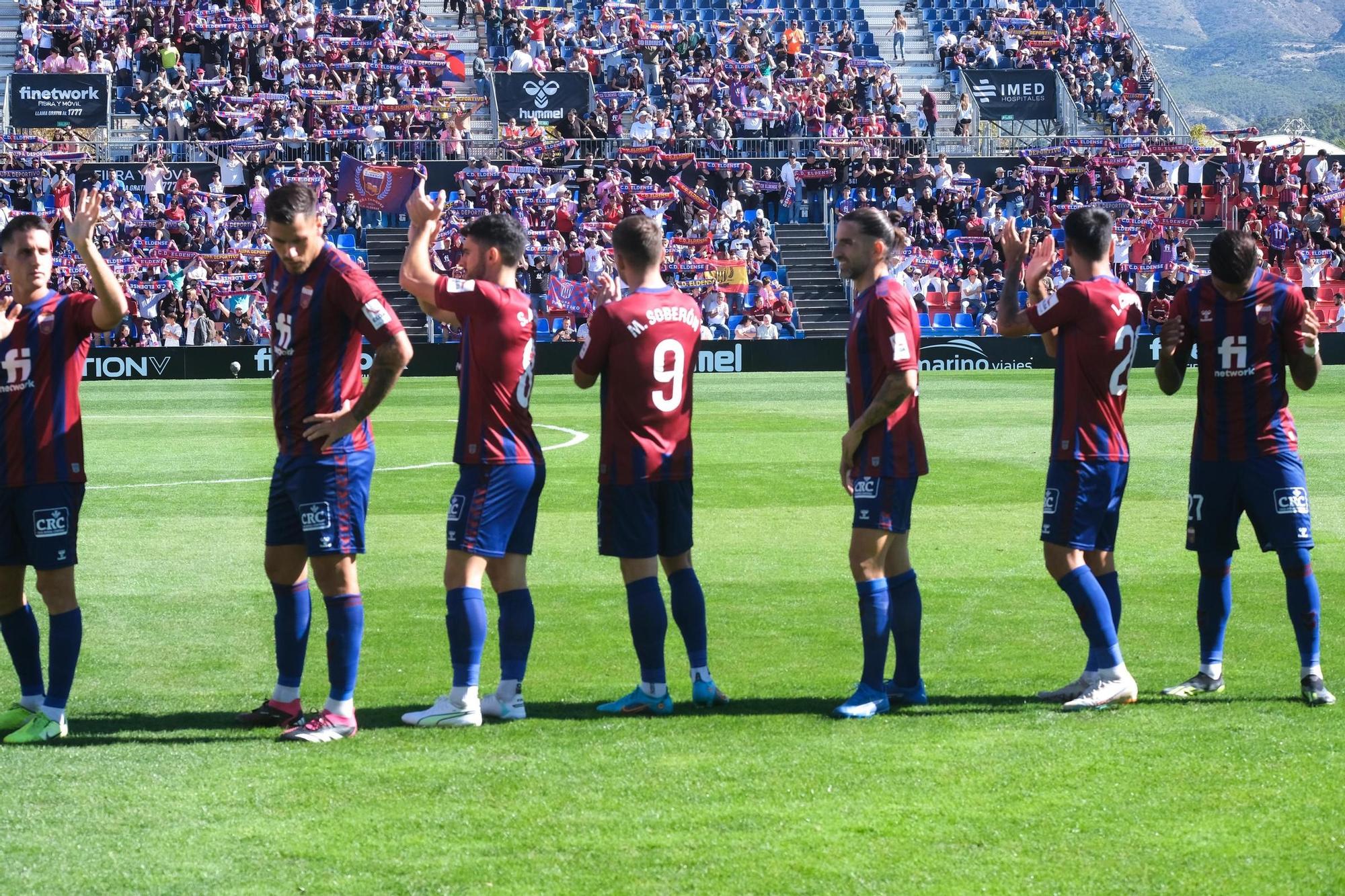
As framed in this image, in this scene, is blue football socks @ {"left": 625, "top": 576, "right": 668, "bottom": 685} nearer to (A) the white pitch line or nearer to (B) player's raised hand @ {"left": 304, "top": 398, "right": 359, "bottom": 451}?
(B) player's raised hand @ {"left": 304, "top": 398, "right": 359, "bottom": 451}

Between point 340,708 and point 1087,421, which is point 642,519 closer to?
point 340,708

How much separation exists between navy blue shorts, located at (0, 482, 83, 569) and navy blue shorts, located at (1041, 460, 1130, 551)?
3.98 metres

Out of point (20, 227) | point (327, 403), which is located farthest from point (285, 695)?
point (20, 227)

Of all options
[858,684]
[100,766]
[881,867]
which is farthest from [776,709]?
[100,766]

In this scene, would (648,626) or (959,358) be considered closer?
(648,626)

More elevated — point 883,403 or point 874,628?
point 883,403

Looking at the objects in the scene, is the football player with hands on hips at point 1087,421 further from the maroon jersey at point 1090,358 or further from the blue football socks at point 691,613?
the blue football socks at point 691,613

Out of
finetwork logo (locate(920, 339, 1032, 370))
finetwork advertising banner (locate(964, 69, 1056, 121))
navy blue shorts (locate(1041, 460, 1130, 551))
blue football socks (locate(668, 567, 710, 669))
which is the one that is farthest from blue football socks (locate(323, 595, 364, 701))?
finetwork advertising banner (locate(964, 69, 1056, 121))

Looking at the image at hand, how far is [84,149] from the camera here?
4228 cm

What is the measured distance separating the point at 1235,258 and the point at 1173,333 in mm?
412

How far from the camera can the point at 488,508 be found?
677cm

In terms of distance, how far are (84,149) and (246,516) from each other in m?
32.1

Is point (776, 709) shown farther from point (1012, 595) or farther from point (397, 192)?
point (397, 192)

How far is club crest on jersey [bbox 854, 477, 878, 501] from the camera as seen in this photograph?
6.90 meters
